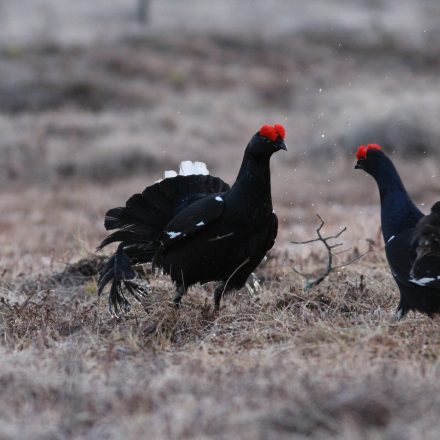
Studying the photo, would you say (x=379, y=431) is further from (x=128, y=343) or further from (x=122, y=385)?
(x=128, y=343)

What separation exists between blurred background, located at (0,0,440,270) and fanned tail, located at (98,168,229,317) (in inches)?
61.3

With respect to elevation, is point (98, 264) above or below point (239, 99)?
below

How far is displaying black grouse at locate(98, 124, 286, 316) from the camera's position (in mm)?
4867

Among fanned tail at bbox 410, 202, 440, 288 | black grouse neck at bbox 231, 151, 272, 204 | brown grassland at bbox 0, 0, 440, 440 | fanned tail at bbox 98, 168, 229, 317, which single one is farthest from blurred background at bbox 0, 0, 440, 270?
fanned tail at bbox 410, 202, 440, 288

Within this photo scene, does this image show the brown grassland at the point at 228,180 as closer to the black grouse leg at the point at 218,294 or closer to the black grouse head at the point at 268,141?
the black grouse leg at the point at 218,294

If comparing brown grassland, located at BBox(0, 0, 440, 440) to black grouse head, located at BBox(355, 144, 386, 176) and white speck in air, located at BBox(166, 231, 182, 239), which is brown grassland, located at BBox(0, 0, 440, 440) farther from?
black grouse head, located at BBox(355, 144, 386, 176)

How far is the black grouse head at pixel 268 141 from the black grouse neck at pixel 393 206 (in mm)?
625

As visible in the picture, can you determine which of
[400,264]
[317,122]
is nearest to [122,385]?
[400,264]

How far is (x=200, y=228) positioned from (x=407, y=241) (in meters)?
1.26

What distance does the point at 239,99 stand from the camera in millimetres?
21906

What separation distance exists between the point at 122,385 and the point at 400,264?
1773mm

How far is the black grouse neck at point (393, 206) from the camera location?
463cm

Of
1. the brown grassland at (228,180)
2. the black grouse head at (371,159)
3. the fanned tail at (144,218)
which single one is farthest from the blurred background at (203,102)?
the black grouse head at (371,159)

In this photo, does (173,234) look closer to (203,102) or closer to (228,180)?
(228,180)
